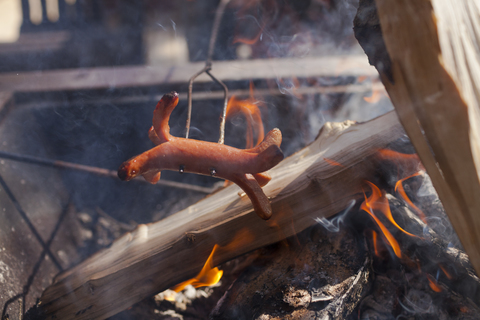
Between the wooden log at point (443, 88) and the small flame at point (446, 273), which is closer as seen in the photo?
the wooden log at point (443, 88)

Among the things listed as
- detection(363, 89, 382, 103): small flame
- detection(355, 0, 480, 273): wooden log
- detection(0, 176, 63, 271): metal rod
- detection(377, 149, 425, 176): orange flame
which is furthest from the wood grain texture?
detection(0, 176, 63, 271): metal rod

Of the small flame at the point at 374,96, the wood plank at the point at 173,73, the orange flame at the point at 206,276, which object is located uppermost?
the wood plank at the point at 173,73

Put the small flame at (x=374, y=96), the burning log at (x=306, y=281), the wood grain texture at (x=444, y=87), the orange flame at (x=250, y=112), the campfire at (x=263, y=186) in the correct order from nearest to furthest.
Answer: the wood grain texture at (x=444, y=87)
the campfire at (x=263, y=186)
the burning log at (x=306, y=281)
the orange flame at (x=250, y=112)
the small flame at (x=374, y=96)

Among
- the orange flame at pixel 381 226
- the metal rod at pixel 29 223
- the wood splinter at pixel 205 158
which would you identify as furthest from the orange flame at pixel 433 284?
the metal rod at pixel 29 223

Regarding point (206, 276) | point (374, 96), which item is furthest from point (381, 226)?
point (374, 96)

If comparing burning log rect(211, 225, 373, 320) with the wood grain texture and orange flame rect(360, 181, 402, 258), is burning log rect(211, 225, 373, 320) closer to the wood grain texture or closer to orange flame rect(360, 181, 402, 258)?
orange flame rect(360, 181, 402, 258)

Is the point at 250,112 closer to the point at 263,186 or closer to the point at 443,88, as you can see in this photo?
the point at 263,186

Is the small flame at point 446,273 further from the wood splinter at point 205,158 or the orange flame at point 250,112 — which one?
the orange flame at point 250,112
